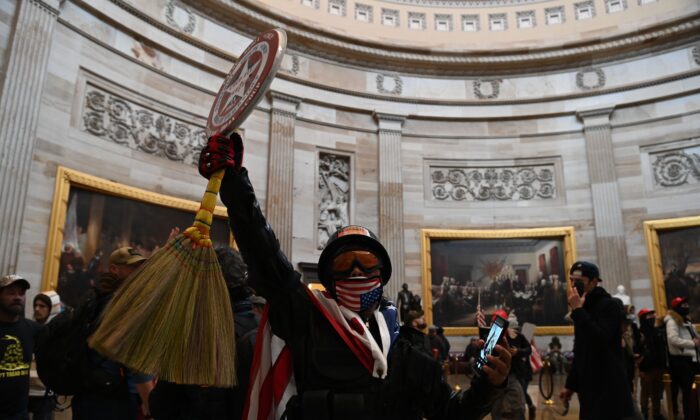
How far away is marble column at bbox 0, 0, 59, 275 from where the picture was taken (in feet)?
31.8

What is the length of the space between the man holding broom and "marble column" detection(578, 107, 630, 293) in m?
15.6

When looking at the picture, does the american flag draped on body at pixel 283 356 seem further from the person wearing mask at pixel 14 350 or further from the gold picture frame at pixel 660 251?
the gold picture frame at pixel 660 251

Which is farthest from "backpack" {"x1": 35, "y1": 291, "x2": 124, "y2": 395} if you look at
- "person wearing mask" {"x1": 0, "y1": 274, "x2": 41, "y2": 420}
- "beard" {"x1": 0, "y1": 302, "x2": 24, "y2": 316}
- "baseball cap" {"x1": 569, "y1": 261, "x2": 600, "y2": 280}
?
"baseball cap" {"x1": 569, "y1": 261, "x2": 600, "y2": 280}

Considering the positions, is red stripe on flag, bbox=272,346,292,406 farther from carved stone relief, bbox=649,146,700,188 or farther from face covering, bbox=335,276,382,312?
carved stone relief, bbox=649,146,700,188

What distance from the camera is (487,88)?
18359mm

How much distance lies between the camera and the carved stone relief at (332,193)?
52.9ft

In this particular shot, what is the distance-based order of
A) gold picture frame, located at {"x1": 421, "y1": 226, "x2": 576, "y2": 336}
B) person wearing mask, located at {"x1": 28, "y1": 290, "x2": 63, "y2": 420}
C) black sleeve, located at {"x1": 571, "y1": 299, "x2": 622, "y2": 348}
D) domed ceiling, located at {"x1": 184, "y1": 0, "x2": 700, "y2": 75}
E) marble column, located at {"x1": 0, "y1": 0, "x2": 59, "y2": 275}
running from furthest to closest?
domed ceiling, located at {"x1": 184, "y1": 0, "x2": 700, "y2": 75}, gold picture frame, located at {"x1": 421, "y1": 226, "x2": 576, "y2": 336}, marble column, located at {"x1": 0, "y1": 0, "x2": 59, "y2": 275}, person wearing mask, located at {"x1": 28, "y1": 290, "x2": 63, "y2": 420}, black sleeve, located at {"x1": 571, "y1": 299, "x2": 622, "y2": 348}

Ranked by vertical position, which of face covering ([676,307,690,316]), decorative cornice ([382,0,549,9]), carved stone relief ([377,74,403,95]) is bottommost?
face covering ([676,307,690,316])

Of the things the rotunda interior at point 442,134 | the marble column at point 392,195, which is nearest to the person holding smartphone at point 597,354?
the rotunda interior at point 442,134

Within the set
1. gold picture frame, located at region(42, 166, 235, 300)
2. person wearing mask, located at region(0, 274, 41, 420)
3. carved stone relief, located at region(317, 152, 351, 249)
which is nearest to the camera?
person wearing mask, located at region(0, 274, 41, 420)

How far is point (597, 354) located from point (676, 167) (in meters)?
14.4

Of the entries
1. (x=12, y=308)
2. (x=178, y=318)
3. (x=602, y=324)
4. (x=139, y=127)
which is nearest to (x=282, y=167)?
(x=139, y=127)

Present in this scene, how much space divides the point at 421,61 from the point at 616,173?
24.4ft

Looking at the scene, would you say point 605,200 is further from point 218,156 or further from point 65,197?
point 218,156
